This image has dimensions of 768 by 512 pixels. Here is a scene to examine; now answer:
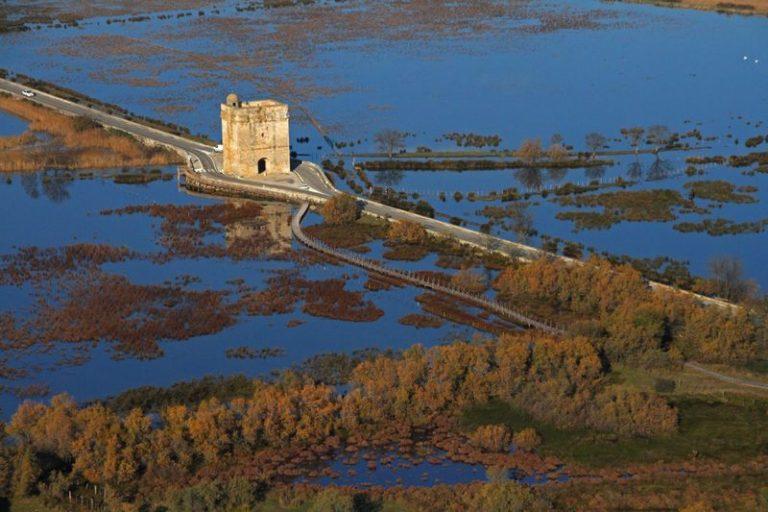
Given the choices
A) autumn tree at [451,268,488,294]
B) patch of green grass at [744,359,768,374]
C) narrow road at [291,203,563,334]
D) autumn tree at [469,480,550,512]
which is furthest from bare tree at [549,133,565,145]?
autumn tree at [469,480,550,512]

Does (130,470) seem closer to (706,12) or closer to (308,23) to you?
(308,23)

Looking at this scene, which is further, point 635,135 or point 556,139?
point 556,139

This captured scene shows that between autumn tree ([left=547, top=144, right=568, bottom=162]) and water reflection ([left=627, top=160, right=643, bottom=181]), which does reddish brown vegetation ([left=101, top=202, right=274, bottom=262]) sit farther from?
water reflection ([left=627, top=160, right=643, bottom=181])

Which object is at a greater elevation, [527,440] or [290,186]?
[290,186]

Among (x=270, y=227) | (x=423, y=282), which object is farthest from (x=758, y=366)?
(x=270, y=227)

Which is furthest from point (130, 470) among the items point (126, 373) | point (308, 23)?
point (308, 23)

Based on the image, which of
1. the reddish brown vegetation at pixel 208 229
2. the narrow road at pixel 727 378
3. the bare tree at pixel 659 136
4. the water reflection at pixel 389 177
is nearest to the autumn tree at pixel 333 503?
the narrow road at pixel 727 378

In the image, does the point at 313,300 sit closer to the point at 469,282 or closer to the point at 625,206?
the point at 469,282
